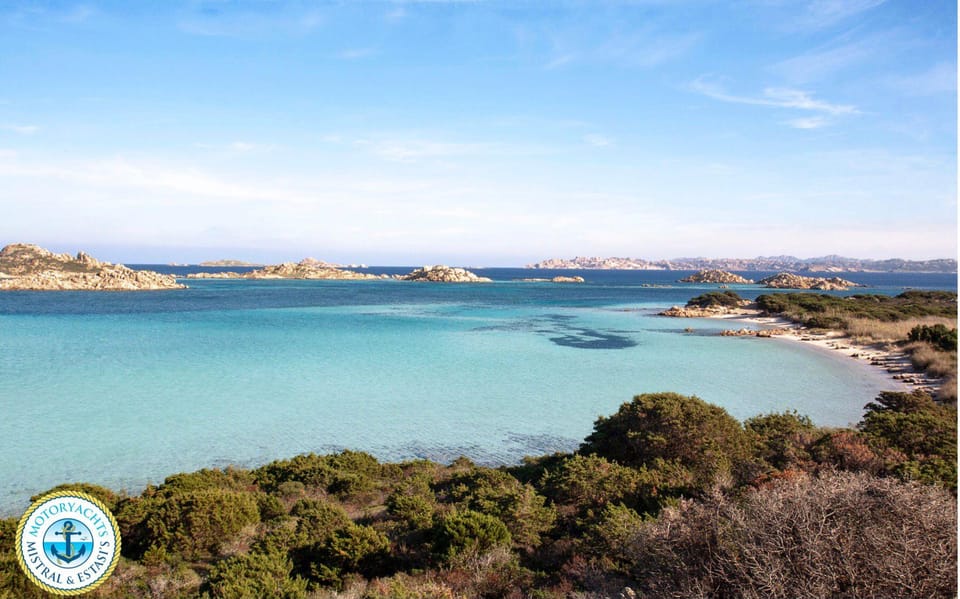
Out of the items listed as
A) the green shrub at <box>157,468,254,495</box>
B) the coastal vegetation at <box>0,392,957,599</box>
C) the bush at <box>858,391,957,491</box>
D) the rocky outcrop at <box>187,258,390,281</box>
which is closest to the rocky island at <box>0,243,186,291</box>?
the rocky outcrop at <box>187,258,390,281</box>

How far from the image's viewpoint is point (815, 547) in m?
5.13

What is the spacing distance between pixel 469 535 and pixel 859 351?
33.3 metres

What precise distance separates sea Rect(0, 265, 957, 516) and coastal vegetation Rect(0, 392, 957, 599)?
335cm

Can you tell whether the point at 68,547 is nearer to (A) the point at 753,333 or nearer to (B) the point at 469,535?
(B) the point at 469,535

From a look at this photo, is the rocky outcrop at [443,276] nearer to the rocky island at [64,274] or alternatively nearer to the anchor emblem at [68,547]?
the rocky island at [64,274]

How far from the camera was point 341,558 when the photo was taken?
23.7 ft

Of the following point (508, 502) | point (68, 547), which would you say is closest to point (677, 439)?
point (508, 502)

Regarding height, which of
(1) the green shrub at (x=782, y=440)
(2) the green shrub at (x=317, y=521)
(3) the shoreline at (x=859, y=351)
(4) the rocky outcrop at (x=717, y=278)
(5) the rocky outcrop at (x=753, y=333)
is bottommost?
(3) the shoreline at (x=859, y=351)

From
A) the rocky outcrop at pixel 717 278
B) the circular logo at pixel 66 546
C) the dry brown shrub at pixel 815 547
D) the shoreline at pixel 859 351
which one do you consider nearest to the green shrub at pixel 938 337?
the shoreline at pixel 859 351

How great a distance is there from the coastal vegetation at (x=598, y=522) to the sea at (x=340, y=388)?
11.0ft

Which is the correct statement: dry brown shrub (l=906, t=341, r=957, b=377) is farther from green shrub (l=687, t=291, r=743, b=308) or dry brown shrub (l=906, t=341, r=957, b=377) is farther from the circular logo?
green shrub (l=687, t=291, r=743, b=308)

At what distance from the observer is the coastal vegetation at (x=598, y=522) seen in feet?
Answer: 17.2

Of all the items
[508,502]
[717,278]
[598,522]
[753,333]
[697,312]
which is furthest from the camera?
[717,278]

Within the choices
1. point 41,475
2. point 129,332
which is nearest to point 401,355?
point 41,475
